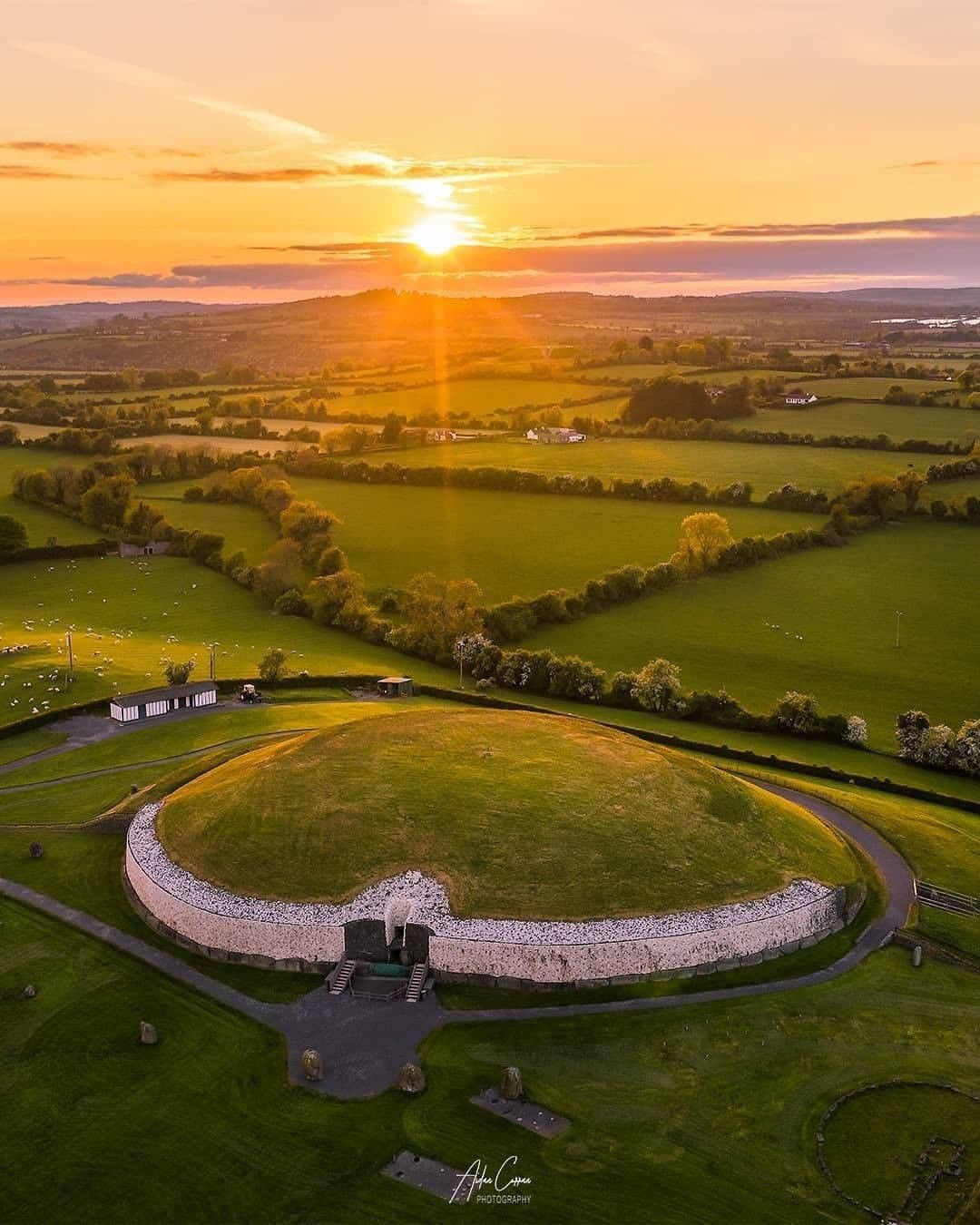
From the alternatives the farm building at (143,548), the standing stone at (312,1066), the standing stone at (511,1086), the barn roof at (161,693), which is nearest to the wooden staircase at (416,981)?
the standing stone at (312,1066)

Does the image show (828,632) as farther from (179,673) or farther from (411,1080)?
(411,1080)

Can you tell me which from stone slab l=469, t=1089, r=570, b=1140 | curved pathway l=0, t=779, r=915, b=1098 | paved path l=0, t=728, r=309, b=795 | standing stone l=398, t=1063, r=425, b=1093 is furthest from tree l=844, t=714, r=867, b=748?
standing stone l=398, t=1063, r=425, b=1093

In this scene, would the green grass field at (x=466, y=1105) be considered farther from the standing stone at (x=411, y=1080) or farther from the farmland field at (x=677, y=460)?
the farmland field at (x=677, y=460)

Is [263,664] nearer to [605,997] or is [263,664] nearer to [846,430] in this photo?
[605,997]

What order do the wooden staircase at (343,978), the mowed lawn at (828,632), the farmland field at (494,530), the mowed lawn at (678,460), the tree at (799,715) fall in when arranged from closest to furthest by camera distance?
the wooden staircase at (343,978), the tree at (799,715), the mowed lawn at (828,632), the farmland field at (494,530), the mowed lawn at (678,460)

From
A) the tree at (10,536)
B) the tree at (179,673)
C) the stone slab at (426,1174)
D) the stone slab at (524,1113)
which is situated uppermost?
the tree at (10,536)

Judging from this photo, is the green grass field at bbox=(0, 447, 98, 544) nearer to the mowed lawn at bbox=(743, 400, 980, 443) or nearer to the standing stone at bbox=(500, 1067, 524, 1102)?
the standing stone at bbox=(500, 1067, 524, 1102)

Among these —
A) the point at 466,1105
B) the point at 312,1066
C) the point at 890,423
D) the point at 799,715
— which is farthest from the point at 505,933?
the point at 890,423
